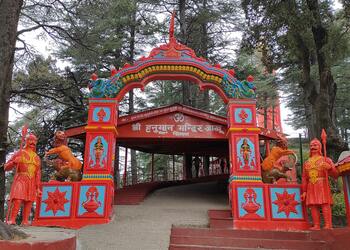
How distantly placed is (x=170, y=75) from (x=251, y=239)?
450 cm

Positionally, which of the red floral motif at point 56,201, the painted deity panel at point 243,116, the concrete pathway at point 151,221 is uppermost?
the painted deity panel at point 243,116

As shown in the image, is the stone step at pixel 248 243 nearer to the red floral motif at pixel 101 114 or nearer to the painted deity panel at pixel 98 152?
the painted deity panel at pixel 98 152

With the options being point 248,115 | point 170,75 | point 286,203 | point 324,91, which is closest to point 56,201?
point 170,75

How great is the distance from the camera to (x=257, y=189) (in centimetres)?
800

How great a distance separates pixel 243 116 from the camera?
28.1 feet

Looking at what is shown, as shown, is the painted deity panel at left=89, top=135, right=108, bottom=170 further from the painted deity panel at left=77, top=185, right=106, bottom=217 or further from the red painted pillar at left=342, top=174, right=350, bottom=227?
the red painted pillar at left=342, top=174, right=350, bottom=227

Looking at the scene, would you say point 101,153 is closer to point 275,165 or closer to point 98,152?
point 98,152

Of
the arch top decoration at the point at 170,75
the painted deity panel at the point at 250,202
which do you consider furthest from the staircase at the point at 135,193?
the painted deity panel at the point at 250,202

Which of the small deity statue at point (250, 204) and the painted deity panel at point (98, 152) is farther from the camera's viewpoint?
the painted deity panel at point (98, 152)

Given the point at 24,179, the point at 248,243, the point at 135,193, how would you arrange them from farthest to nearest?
1. the point at 135,193
2. the point at 24,179
3. the point at 248,243

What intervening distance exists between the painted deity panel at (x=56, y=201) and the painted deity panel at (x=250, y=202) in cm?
399

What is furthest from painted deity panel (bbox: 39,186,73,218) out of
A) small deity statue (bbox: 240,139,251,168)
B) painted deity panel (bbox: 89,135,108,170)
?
small deity statue (bbox: 240,139,251,168)

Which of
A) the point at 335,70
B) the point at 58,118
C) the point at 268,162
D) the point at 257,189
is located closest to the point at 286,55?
the point at 268,162

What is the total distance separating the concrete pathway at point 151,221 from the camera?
20.6ft
